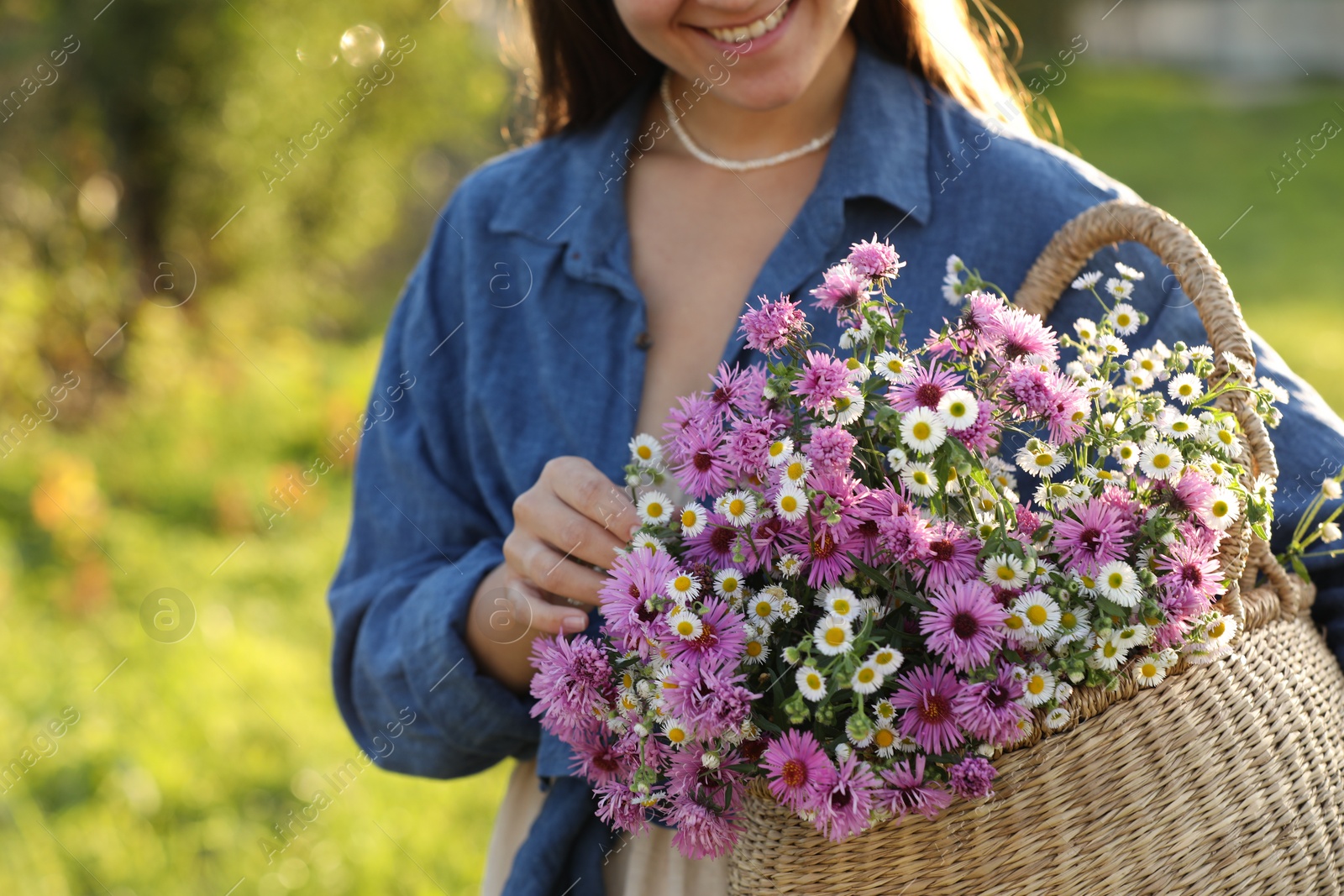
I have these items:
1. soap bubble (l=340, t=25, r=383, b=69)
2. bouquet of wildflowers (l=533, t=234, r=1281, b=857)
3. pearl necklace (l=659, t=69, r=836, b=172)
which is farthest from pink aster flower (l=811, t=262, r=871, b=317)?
soap bubble (l=340, t=25, r=383, b=69)

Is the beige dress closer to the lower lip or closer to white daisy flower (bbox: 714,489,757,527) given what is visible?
white daisy flower (bbox: 714,489,757,527)

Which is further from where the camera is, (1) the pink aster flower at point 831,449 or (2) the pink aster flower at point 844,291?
(2) the pink aster flower at point 844,291

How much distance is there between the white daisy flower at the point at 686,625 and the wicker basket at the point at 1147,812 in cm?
17

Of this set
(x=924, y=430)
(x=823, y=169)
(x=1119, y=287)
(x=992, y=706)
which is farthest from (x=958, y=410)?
(x=823, y=169)

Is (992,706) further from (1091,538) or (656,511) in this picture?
(656,511)

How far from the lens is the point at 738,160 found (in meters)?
1.63

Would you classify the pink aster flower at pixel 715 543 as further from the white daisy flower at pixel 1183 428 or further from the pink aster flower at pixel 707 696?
the white daisy flower at pixel 1183 428

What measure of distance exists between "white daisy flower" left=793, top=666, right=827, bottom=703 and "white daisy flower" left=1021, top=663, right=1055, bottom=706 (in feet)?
0.52

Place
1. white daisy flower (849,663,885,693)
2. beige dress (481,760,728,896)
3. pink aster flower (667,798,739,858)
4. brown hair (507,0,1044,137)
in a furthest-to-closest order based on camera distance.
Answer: brown hair (507,0,1044,137)
beige dress (481,760,728,896)
pink aster flower (667,798,739,858)
white daisy flower (849,663,885,693)

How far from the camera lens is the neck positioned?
1.61 m

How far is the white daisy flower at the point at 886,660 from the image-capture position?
0.89 metres

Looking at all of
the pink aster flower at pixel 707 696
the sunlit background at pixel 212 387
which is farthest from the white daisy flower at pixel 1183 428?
the sunlit background at pixel 212 387

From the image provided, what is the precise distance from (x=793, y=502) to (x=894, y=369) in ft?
0.47

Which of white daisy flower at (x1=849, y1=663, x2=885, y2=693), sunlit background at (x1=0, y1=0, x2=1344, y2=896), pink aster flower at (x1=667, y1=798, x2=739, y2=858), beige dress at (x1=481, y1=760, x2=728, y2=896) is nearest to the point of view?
white daisy flower at (x1=849, y1=663, x2=885, y2=693)
